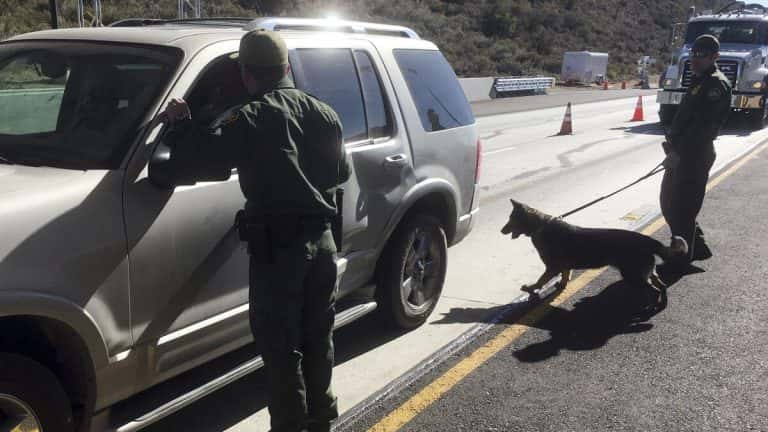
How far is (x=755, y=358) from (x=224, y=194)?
358 cm

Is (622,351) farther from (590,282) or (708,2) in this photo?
→ (708,2)

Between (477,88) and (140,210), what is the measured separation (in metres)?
28.1

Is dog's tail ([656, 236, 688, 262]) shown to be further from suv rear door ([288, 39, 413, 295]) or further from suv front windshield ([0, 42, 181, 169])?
suv front windshield ([0, 42, 181, 169])

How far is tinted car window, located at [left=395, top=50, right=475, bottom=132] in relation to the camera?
4.84m

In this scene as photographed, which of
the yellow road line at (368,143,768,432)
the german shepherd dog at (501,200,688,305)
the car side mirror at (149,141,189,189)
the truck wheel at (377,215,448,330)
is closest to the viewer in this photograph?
the car side mirror at (149,141,189,189)

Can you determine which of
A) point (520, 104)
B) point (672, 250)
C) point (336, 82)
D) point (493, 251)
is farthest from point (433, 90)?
point (520, 104)

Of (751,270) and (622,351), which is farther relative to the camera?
(751,270)

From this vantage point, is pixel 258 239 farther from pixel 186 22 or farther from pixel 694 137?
pixel 694 137

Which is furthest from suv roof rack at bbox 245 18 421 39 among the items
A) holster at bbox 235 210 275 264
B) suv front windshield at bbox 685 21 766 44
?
suv front windshield at bbox 685 21 766 44

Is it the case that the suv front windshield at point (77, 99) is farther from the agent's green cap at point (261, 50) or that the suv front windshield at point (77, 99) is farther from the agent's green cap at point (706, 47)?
the agent's green cap at point (706, 47)

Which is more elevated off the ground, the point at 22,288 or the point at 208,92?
the point at 208,92

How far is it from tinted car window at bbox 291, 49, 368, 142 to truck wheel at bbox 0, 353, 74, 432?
6.17 ft

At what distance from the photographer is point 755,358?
4.70m

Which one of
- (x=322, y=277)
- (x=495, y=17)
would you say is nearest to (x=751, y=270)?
(x=322, y=277)
